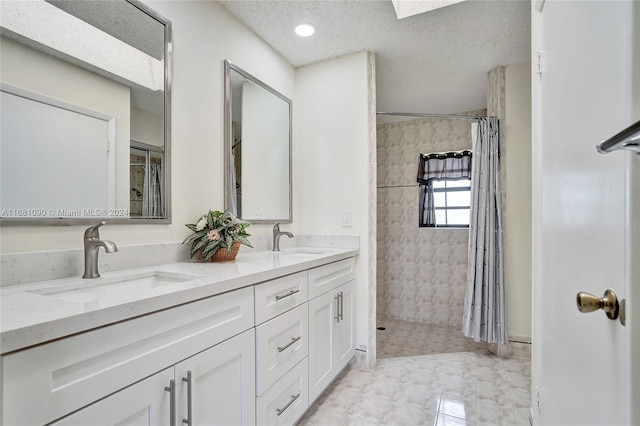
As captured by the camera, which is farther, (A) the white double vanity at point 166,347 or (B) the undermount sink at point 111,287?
(B) the undermount sink at point 111,287

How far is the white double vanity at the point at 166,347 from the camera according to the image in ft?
2.23

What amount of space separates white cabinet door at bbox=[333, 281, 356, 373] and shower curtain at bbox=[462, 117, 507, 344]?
106cm

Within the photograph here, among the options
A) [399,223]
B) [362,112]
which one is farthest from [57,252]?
[399,223]

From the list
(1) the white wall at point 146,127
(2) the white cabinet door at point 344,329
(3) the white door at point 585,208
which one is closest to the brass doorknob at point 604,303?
(3) the white door at point 585,208

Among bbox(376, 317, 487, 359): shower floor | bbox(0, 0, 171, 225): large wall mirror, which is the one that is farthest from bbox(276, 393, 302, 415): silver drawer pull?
bbox(376, 317, 487, 359): shower floor

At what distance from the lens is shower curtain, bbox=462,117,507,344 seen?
256 centimetres

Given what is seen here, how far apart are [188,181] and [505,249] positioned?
2438 millimetres

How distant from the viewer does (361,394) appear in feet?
6.63

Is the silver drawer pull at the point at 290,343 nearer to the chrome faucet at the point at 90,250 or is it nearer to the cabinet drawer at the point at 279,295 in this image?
the cabinet drawer at the point at 279,295

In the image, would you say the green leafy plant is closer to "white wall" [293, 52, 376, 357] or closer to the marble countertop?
the marble countertop

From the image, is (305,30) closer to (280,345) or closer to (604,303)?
(280,345)

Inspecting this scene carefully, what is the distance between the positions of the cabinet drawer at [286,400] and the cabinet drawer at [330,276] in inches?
15.2

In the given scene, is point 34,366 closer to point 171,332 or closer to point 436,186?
point 171,332

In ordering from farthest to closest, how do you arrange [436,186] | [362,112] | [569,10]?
1. [436,186]
2. [362,112]
3. [569,10]
